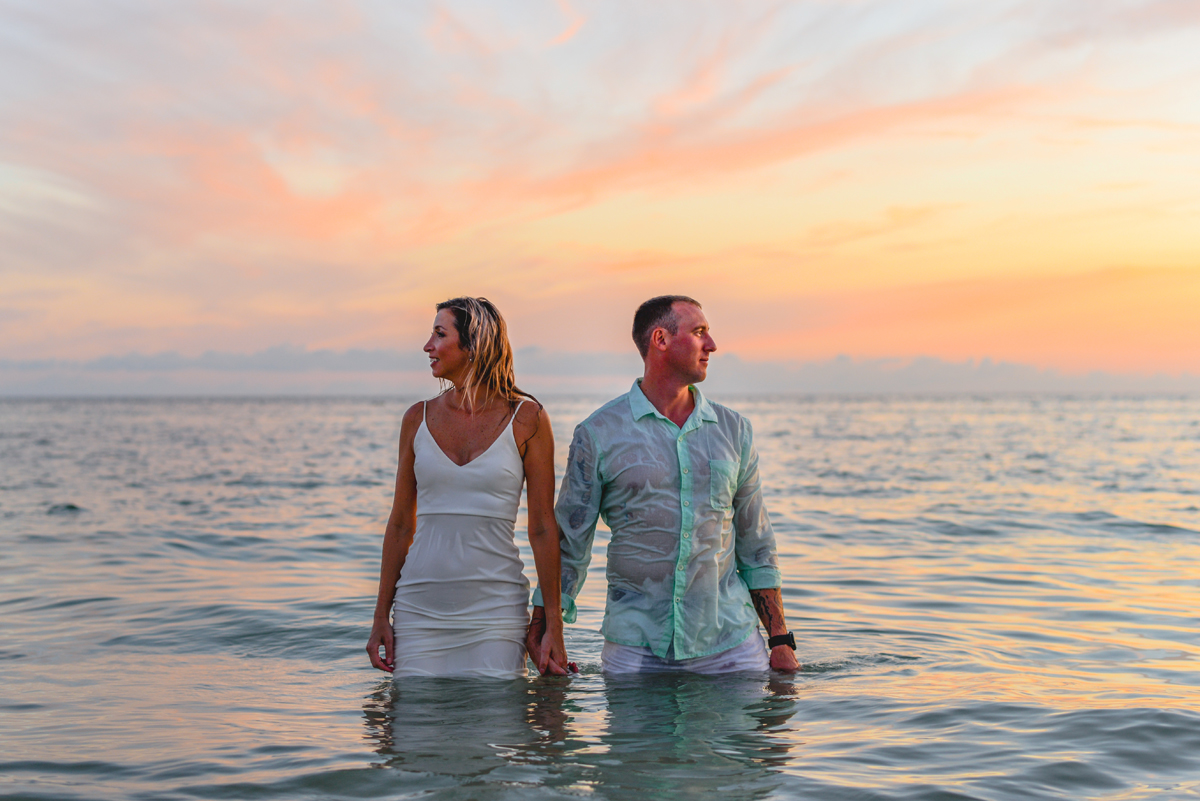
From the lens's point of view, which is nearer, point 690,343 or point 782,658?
point 690,343

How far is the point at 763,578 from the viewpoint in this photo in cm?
503

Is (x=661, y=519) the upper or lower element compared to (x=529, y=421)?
lower

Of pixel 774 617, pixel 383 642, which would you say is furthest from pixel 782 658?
pixel 383 642

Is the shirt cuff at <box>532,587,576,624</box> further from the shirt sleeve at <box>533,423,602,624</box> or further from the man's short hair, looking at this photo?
the man's short hair

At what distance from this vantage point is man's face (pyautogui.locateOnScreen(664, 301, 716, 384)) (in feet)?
15.6

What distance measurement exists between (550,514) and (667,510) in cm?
59

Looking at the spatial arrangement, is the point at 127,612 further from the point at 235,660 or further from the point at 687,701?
the point at 687,701

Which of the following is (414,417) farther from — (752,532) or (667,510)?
(752,532)

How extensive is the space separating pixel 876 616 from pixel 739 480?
4.00 meters

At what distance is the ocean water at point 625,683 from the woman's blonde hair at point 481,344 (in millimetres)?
1490

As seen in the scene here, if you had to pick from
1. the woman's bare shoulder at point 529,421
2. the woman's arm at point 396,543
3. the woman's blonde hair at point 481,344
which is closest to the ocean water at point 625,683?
the woman's arm at point 396,543

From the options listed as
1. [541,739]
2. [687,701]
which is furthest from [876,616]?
[541,739]

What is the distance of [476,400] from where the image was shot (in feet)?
15.8

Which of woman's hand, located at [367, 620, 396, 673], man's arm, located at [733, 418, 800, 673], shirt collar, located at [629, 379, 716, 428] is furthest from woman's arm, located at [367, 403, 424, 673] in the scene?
man's arm, located at [733, 418, 800, 673]
